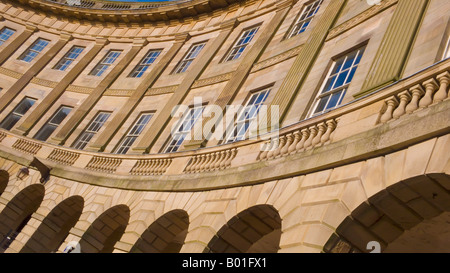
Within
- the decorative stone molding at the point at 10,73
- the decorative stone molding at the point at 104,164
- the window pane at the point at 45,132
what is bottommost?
the decorative stone molding at the point at 104,164

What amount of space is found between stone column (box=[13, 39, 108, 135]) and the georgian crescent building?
11 centimetres

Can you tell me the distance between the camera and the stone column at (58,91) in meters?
21.1

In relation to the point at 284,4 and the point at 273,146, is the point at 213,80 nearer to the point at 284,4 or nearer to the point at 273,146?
the point at 284,4

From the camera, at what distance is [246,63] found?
54.9ft

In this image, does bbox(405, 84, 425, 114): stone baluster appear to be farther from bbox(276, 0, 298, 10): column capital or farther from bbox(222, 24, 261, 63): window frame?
bbox(276, 0, 298, 10): column capital

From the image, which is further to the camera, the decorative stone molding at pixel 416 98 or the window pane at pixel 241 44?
the window pane at pixel 241 44

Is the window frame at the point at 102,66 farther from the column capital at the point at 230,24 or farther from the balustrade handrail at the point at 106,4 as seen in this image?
the column capital at the point at 230,24

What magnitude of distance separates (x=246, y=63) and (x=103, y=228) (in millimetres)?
8714

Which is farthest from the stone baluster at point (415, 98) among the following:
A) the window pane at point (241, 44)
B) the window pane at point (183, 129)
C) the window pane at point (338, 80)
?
the window pane at point (241, 44)

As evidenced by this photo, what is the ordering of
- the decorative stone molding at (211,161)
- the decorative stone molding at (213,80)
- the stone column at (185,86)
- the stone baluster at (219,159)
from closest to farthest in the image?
the decorative stone molding at (211,161) < the stone baluster at (219,159) < the stone column at (185,86) < the decorative stone molding at (213,80)

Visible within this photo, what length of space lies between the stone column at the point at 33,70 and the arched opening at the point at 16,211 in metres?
7.45

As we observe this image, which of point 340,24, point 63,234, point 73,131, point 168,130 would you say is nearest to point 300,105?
point 340,24

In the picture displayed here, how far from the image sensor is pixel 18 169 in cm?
1806

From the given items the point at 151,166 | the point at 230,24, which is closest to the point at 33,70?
the point at 230,24
